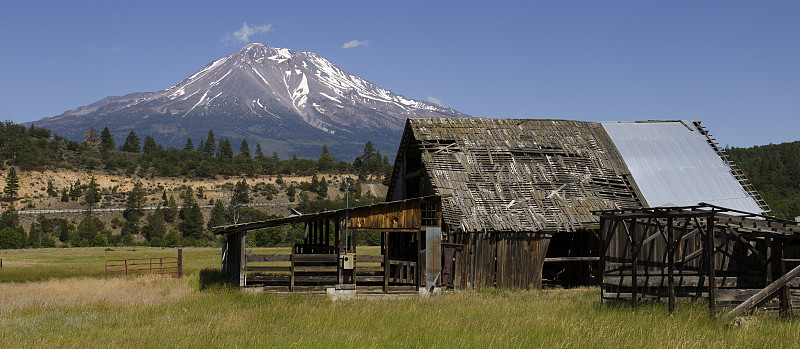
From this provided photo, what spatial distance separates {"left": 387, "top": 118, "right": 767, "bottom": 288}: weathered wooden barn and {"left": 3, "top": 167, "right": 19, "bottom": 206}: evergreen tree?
83.2 metres

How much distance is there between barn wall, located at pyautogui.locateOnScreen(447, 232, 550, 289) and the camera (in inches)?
1013

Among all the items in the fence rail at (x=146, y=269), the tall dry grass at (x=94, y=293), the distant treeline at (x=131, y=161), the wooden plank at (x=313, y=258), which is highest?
the distant treeline at (x=131, y=161)

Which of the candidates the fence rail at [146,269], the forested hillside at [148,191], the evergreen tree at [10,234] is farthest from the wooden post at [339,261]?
the evergreen tree at [10,234]

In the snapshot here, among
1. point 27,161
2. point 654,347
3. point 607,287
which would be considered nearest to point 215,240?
point 27,161

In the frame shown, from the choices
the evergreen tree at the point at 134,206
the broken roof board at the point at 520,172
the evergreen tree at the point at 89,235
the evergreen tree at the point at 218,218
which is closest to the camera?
the broken roof board at the point at 520,172

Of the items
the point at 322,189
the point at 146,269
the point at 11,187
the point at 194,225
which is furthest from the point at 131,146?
the point at 146,269

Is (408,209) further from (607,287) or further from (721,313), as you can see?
(721,313)

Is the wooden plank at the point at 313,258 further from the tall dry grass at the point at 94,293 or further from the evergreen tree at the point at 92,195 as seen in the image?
the evergreen tree at the point at 92,195

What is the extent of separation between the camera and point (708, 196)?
30.5 meters

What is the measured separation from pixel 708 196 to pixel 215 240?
7191cm

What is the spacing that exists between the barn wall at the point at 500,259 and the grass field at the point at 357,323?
2677mm

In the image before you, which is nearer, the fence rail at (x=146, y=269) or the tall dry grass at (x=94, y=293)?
the tall dry grass at (x=94, y=293)

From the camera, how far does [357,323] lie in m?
16.3

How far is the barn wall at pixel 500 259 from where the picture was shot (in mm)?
25719
